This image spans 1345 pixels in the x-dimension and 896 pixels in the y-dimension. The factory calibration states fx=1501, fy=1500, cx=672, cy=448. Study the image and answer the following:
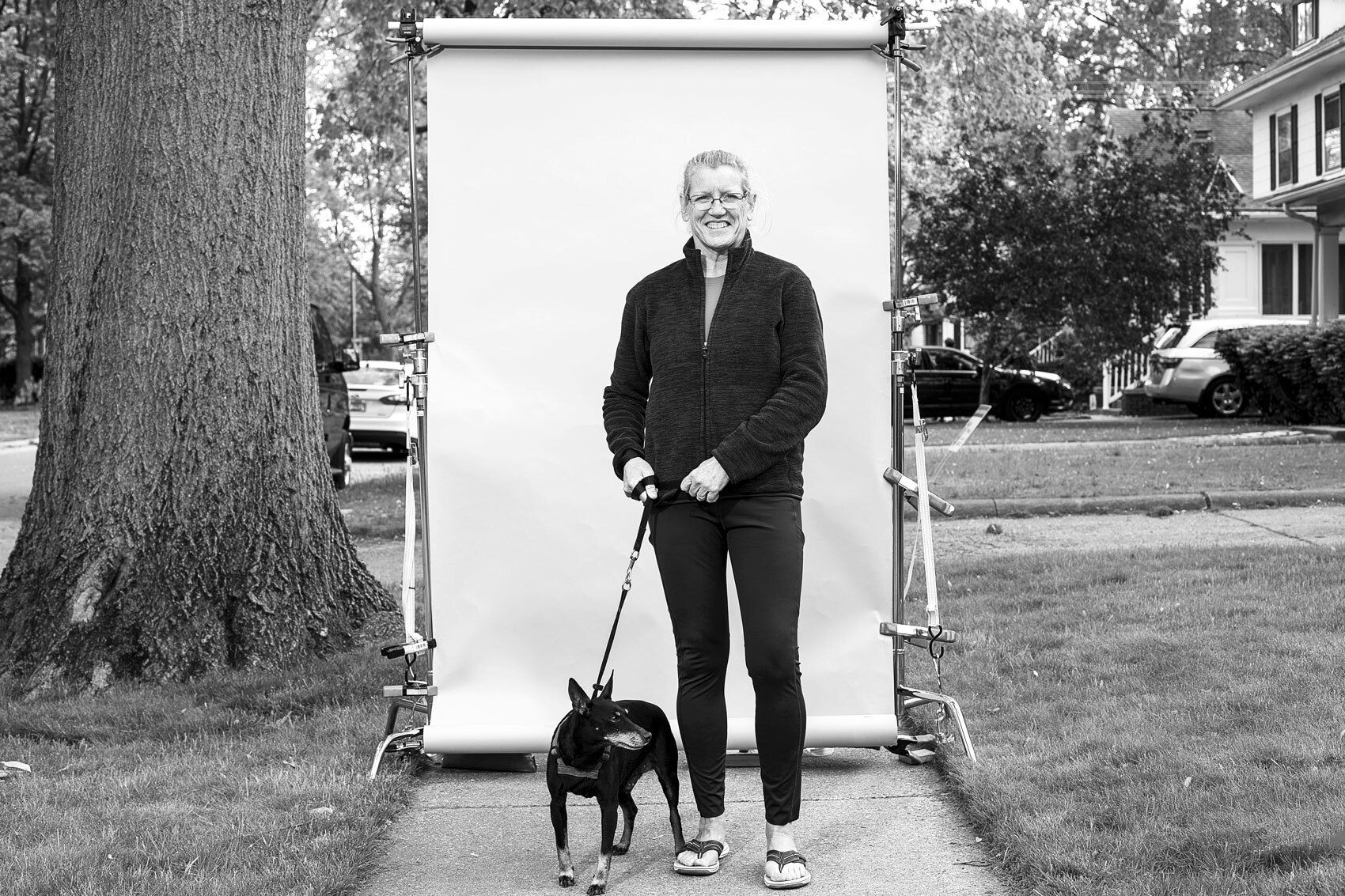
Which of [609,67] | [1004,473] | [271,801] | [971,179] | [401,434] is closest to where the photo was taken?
[271,801]

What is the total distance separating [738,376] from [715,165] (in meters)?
0.59

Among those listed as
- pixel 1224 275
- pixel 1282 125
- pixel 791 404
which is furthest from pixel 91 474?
pixel 1224 275

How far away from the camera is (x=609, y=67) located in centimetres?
524

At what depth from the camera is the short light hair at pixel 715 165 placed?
418cm

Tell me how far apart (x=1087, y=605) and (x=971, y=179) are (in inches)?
751

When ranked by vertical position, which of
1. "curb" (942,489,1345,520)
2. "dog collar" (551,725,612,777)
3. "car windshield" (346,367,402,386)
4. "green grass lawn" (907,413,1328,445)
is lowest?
"dog collar" (551,725,612,777)

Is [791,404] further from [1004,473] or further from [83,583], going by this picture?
[1004,473]

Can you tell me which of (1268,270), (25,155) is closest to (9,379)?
(25,155)

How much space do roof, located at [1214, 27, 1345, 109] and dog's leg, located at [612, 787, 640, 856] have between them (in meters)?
25.7

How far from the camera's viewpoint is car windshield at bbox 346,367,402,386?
2155cm

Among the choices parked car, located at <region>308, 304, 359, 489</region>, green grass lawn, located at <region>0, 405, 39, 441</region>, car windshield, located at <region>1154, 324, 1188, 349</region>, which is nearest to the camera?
parked car, located at <region>308, 304, 359, 489</region>

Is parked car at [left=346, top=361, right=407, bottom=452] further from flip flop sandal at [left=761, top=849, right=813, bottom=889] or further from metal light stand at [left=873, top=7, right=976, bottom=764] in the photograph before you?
flip flop sandal at [left=761, top=849, right=813, bottom=889]

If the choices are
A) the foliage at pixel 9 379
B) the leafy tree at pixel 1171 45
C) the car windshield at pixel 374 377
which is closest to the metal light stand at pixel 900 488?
the car windshield at pixel 374 377

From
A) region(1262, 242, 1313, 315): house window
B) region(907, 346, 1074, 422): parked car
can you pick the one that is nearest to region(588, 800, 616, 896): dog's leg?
region(907, 346, 1074, 422): parked car
